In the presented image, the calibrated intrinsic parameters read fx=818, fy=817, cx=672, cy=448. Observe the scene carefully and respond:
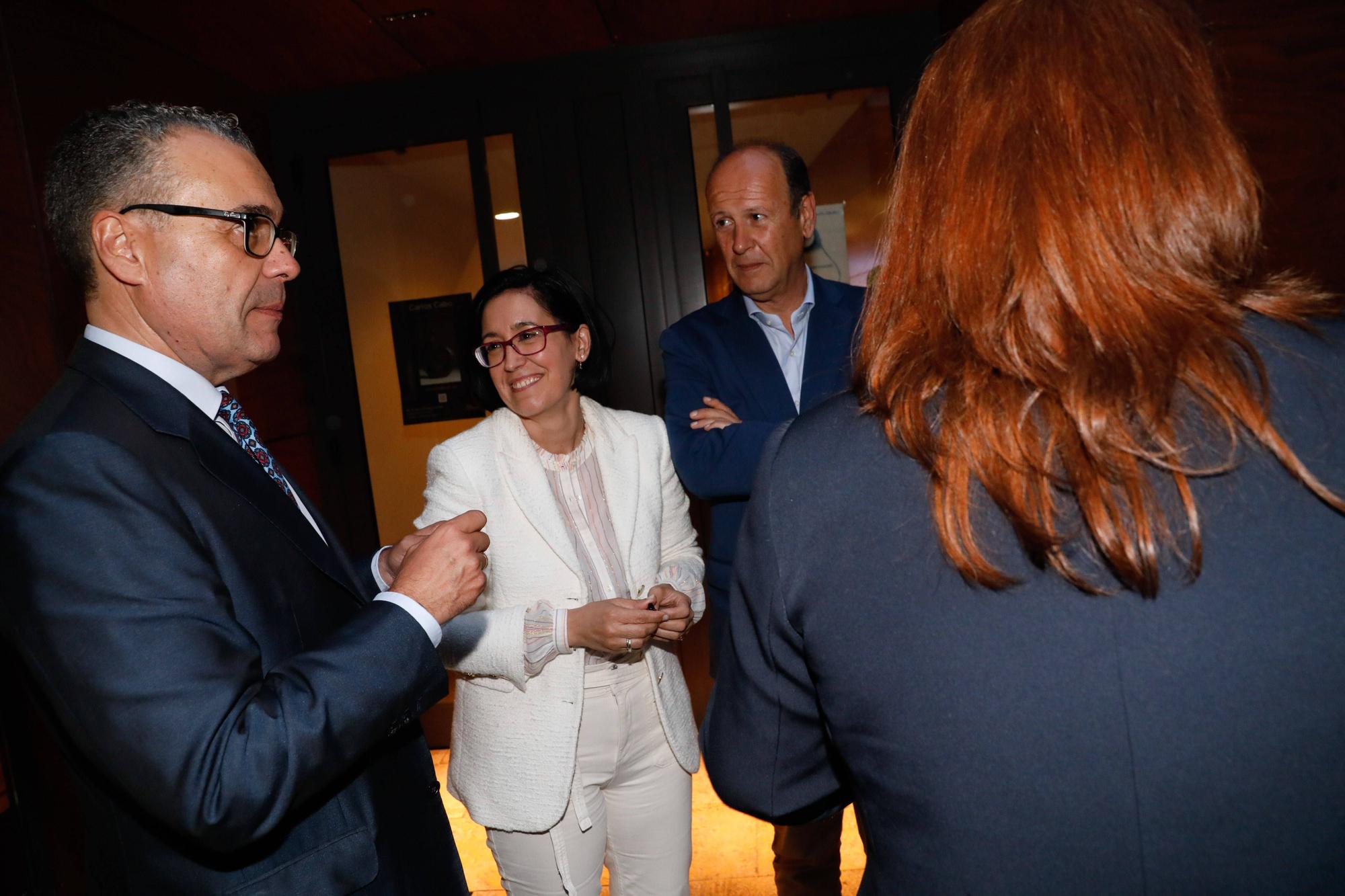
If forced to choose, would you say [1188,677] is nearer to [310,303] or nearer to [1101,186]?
[1101,186]

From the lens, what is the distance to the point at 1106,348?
2.26 feet

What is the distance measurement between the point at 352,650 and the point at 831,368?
167 cm

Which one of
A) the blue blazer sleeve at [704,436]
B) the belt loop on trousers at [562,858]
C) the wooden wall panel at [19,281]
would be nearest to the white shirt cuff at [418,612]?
the belt loop on trousers at [562,858]

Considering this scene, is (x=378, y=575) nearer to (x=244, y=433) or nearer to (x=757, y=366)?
(x=244, y=433)

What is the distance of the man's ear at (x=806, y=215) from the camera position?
2.61 meters

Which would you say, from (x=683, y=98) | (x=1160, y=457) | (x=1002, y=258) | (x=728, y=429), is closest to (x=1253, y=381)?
(x=1160, y=457)

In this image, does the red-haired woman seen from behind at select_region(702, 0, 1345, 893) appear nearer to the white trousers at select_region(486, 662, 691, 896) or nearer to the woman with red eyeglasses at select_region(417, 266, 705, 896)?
the woman with red eyeglasses at select_region(417, 266, 705, 896)

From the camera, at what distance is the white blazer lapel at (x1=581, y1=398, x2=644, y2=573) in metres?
2.07

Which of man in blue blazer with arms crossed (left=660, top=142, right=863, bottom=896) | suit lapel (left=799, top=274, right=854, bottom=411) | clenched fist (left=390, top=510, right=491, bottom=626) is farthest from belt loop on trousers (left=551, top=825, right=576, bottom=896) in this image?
suit lapel (left=799, top=274, right=854, bottom=411)

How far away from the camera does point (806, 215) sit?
2.64 meters

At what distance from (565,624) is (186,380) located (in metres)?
0.91

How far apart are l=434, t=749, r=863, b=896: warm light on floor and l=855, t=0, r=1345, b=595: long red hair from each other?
2.22 m

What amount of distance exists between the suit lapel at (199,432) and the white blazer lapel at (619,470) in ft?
3.00

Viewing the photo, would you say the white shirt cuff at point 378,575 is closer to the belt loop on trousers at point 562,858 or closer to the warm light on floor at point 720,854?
the belt loop on trousers at point 562,858
